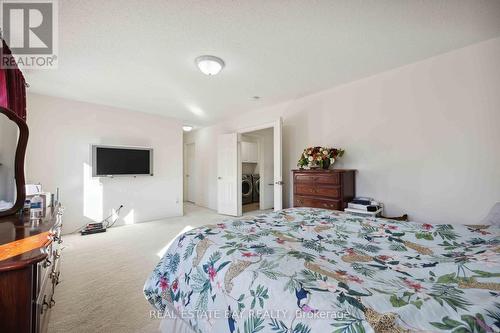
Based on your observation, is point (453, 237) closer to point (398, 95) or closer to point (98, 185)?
point (398, 95)

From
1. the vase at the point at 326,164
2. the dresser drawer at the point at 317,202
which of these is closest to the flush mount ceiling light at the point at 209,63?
the vase at the point at 326,164

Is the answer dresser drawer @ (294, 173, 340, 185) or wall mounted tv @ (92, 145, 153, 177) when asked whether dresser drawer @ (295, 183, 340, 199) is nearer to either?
dresser drawer @ (294, 173, 340, 185)

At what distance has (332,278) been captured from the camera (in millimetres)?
765

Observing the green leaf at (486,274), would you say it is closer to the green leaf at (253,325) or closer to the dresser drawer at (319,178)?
the green leaf at (253,325)

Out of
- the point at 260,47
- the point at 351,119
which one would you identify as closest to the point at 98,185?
the point at 260,47

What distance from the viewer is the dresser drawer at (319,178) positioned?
2.81 metres

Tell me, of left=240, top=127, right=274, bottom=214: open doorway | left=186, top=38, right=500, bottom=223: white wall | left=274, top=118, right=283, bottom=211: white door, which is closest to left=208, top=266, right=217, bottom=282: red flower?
left=186, top=38, right=500, bottom=223: white wall

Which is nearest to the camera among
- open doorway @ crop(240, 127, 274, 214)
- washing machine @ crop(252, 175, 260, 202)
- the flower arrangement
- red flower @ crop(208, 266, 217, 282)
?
red flower @ crop(208, 266, 217, 282)

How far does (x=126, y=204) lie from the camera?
4.35 meters

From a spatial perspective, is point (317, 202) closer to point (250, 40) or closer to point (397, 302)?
point (250, 40)

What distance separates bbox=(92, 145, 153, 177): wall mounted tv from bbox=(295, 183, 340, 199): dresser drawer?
326 centimetres

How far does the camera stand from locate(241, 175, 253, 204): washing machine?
626cm

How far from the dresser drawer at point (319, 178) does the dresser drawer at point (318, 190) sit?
6cm

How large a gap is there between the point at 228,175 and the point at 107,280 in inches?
122
